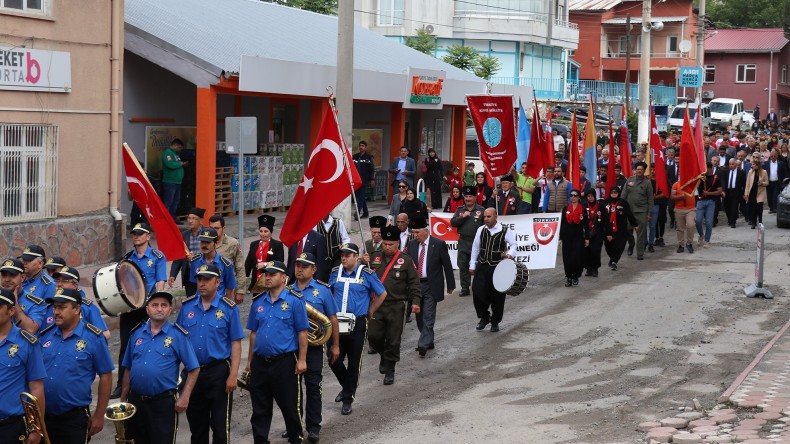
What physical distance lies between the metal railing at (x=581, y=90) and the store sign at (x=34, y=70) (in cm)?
3956

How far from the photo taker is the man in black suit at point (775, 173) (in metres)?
28.1

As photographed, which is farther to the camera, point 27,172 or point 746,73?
point 746,73

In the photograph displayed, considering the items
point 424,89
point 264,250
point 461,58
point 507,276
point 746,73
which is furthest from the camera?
point 746,73

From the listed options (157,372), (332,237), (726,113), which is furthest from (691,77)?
(157,372)

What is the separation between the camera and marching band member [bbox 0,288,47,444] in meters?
7.24

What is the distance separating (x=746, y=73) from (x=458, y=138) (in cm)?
5074

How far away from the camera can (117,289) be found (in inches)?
376

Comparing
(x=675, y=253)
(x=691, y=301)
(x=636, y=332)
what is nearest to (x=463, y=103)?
(x=675, y=253)

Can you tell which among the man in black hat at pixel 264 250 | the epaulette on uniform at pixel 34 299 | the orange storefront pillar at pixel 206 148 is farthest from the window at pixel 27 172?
the epaulette on uniform at pixel 34 299

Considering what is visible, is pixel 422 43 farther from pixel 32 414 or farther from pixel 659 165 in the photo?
pixel 32 414

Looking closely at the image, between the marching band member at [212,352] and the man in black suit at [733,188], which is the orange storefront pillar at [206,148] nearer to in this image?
the man in black suit at [733,188]

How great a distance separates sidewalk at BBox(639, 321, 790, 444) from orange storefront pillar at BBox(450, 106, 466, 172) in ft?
75.6

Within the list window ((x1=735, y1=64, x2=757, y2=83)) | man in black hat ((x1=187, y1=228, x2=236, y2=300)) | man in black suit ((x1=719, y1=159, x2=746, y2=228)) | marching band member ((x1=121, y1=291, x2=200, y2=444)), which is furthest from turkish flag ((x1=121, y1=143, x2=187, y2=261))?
window ((x1=735, y1=64, x2=757, y2=83))

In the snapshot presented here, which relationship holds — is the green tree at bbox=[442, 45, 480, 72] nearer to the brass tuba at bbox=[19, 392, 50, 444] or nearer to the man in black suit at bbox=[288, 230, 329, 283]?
the man in black suit at bbox=[288, 230, 329, 283]
